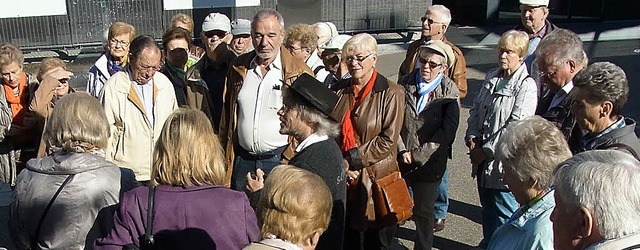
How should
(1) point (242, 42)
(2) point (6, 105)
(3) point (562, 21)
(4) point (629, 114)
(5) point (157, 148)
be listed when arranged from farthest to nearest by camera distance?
(3) point (562, 21)
(4) point (629, 114)
(1) point (242, 42)
(2) point (6, 105)
(5) point (157, 148)

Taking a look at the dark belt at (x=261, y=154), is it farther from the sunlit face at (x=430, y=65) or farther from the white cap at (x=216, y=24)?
the white cap at (x=216, y=24)

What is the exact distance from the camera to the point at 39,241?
3.04m

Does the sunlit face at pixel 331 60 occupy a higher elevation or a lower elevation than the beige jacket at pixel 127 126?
higher

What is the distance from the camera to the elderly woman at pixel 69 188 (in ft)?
9.68

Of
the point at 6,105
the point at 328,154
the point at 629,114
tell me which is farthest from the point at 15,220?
the point at 629,114

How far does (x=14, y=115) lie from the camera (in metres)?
4.77

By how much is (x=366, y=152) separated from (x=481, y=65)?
8586 millimetres

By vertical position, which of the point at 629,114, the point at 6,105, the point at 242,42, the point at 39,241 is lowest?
the point at 629,114

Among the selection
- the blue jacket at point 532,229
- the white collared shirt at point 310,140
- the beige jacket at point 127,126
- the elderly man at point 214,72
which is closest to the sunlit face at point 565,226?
the blue jacket at point 532,229

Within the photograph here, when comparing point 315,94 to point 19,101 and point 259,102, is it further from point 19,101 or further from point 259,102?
point 19,101

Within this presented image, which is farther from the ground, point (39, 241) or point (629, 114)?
point (39, 241)

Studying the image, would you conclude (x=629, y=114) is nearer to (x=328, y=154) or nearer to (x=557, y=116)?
(x=557, y=116)

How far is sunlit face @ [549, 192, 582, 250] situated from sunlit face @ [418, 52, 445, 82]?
260 centimetres

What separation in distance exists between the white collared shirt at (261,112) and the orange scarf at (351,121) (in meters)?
0.46
